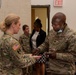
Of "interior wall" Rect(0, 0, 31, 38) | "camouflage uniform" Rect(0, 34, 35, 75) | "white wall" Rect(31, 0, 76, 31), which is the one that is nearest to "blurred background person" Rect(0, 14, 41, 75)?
"camouflage uniform" Rect(0, 34, 35, 75)

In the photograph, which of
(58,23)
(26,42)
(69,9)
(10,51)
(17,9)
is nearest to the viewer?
(10,51)

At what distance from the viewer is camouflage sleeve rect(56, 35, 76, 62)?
116 inches

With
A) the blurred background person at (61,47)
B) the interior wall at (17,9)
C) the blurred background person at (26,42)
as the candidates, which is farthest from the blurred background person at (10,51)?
the blurred background person at (26,42)

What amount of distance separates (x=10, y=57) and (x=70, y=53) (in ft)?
2.61

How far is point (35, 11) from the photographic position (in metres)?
9.55

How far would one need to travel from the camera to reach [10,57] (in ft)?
9.00

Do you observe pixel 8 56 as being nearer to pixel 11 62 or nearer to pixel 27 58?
pixel 11 62

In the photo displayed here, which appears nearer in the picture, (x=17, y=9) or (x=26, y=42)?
(x=17, y=9)

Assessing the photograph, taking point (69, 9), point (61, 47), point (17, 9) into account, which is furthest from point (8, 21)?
point (69, 9)

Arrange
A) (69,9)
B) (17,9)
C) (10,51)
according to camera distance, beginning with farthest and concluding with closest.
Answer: (69,9), (17,9), (10,51)

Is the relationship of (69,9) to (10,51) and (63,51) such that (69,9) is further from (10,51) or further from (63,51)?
(10,51)

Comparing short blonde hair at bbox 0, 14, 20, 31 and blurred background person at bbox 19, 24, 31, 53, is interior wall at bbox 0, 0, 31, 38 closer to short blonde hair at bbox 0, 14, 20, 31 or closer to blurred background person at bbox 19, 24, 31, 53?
blurred background person at bbox 19, 24, 31, 53

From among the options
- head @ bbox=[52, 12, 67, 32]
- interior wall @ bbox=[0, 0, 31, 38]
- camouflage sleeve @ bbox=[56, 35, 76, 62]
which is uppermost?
interior wall @ bbox=[0, 0, 31, 38]

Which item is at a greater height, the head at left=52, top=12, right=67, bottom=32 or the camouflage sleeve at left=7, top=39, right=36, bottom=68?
the head at left=52, top=12, right=67, bottom=32
